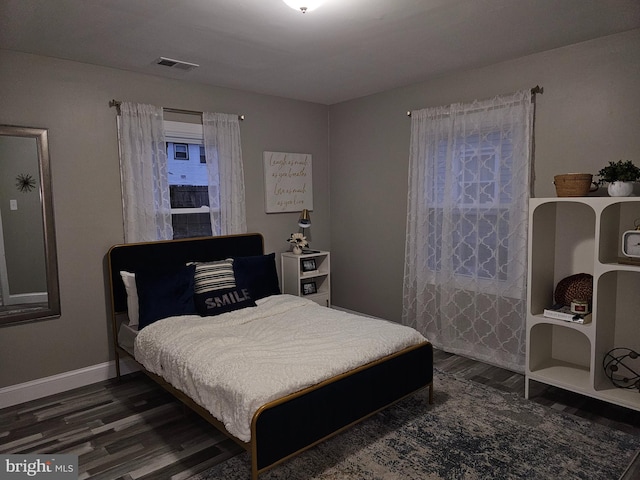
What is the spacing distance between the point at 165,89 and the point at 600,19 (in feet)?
10.9

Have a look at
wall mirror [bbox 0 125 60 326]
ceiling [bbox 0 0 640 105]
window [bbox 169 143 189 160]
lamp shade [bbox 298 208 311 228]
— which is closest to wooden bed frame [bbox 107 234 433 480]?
wall mirror [bbox 0 125 60 326]

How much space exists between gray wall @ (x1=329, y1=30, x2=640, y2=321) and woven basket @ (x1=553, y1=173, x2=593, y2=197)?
1.17 feet

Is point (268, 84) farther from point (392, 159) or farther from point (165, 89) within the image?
point (392, 159)

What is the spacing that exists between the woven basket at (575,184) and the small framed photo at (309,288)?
8.35 feet

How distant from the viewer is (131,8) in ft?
7.82

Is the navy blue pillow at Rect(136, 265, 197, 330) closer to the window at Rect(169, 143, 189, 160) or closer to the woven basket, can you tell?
the window at Rect(169, 143, 189, 160)

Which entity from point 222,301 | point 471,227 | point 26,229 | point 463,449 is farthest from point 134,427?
point 471,227

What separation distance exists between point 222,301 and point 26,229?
1.54 metres

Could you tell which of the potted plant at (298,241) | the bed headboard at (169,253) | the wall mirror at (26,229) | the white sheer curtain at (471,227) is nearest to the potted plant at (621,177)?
the white sheer curtain at (471,227)

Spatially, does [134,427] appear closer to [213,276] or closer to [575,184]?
[213,276]

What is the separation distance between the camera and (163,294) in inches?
130

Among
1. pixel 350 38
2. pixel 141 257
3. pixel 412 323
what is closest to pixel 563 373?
pixel 412 323

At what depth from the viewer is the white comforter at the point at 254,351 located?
2.18 meters

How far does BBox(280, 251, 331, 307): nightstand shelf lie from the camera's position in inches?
175
